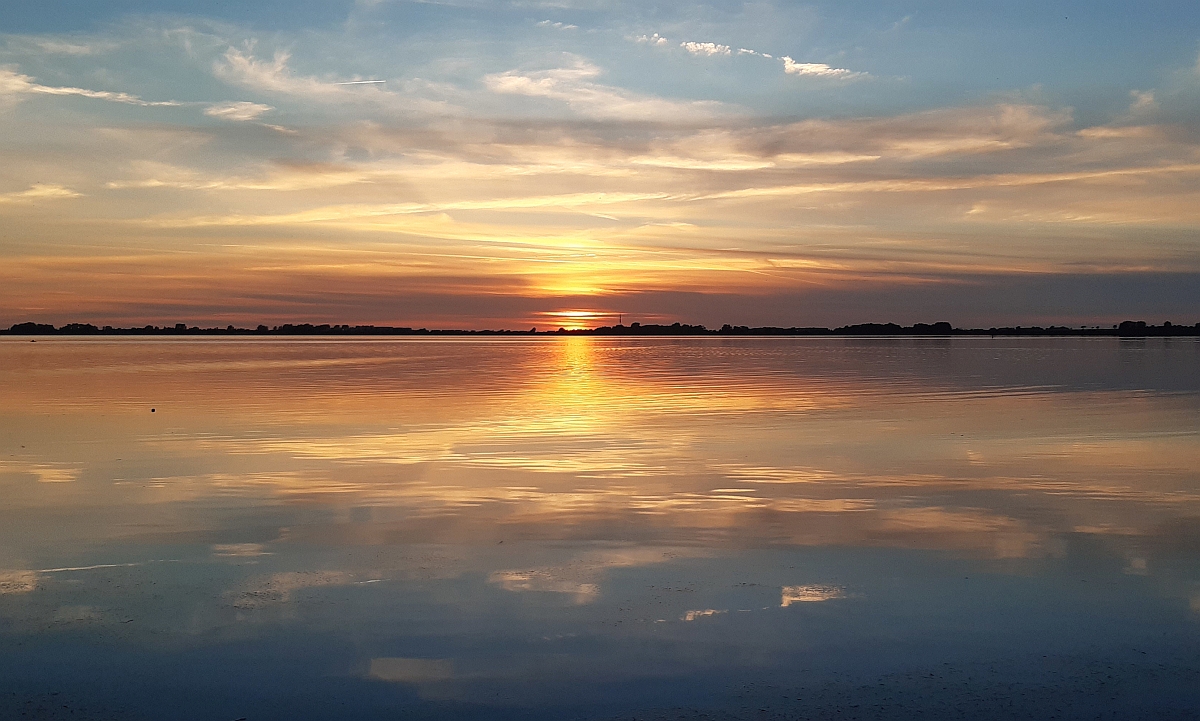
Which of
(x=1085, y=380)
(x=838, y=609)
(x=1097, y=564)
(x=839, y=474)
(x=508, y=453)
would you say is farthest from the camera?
(x=1085, y=380)

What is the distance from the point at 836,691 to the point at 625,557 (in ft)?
10.3

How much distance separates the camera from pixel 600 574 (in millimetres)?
7859

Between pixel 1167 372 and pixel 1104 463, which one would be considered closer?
pixel 1104 463

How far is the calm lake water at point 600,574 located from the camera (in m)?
5.52

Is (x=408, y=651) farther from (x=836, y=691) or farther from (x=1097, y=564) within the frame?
(x=1097, y=564)

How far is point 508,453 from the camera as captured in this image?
15055 mm

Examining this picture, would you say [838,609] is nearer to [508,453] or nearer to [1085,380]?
[508,453]

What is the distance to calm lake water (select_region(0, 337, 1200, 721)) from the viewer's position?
5516mm

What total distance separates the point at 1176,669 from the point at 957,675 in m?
1.34

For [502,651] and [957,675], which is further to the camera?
[502,651]

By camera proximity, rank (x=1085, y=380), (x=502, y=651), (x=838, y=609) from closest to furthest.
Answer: (x=502, y=651) → (x=838, y=609) → (x=1085, y=380)

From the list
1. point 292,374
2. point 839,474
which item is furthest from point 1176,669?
point 292,374

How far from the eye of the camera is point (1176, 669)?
5754mm

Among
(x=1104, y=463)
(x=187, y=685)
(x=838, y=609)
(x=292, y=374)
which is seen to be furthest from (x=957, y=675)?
(x=292, y=374)
